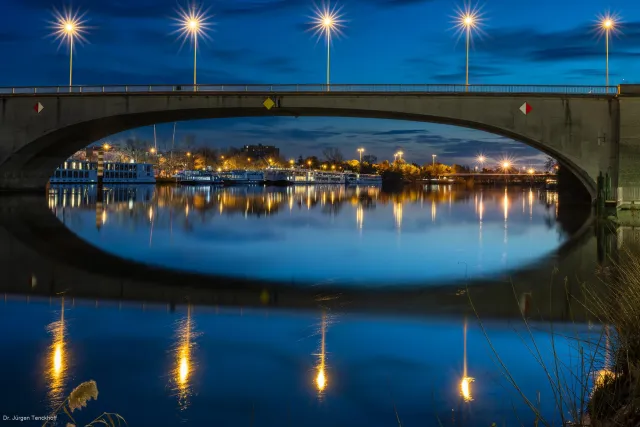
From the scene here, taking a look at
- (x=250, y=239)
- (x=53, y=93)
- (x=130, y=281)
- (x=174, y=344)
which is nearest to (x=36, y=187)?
(x=53, y=93)

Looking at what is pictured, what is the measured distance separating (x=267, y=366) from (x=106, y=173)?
12982cm

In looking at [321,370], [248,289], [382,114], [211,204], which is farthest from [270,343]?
[211,204]

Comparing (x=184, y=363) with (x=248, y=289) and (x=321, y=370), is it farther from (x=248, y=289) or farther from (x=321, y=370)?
(x=248, y=289)

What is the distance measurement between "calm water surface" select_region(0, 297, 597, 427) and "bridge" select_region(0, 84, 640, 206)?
120 ft

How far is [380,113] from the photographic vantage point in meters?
48.9

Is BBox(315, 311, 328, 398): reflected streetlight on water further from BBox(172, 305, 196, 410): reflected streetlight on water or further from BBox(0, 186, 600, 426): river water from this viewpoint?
BBox(172, 305, 196, 410): reflected streetlight on water

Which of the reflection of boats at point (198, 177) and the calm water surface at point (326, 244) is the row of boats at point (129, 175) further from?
the calm water surface at point (326, 244)

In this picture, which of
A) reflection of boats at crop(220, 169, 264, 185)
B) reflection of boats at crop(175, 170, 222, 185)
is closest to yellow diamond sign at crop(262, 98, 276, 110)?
reflection of boats at crop(175, 170, 222, 185)

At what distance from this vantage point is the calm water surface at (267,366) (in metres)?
6.70

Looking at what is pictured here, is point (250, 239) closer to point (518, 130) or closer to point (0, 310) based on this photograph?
point (0, 310)

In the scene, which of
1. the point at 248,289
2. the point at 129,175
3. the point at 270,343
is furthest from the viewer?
the point at 129,175

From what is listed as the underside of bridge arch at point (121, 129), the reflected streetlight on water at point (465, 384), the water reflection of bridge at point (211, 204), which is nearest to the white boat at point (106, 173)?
the water reflection of bridge at point (211, 204)

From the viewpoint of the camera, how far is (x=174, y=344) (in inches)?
361

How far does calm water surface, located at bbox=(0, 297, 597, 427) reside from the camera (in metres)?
6.70
